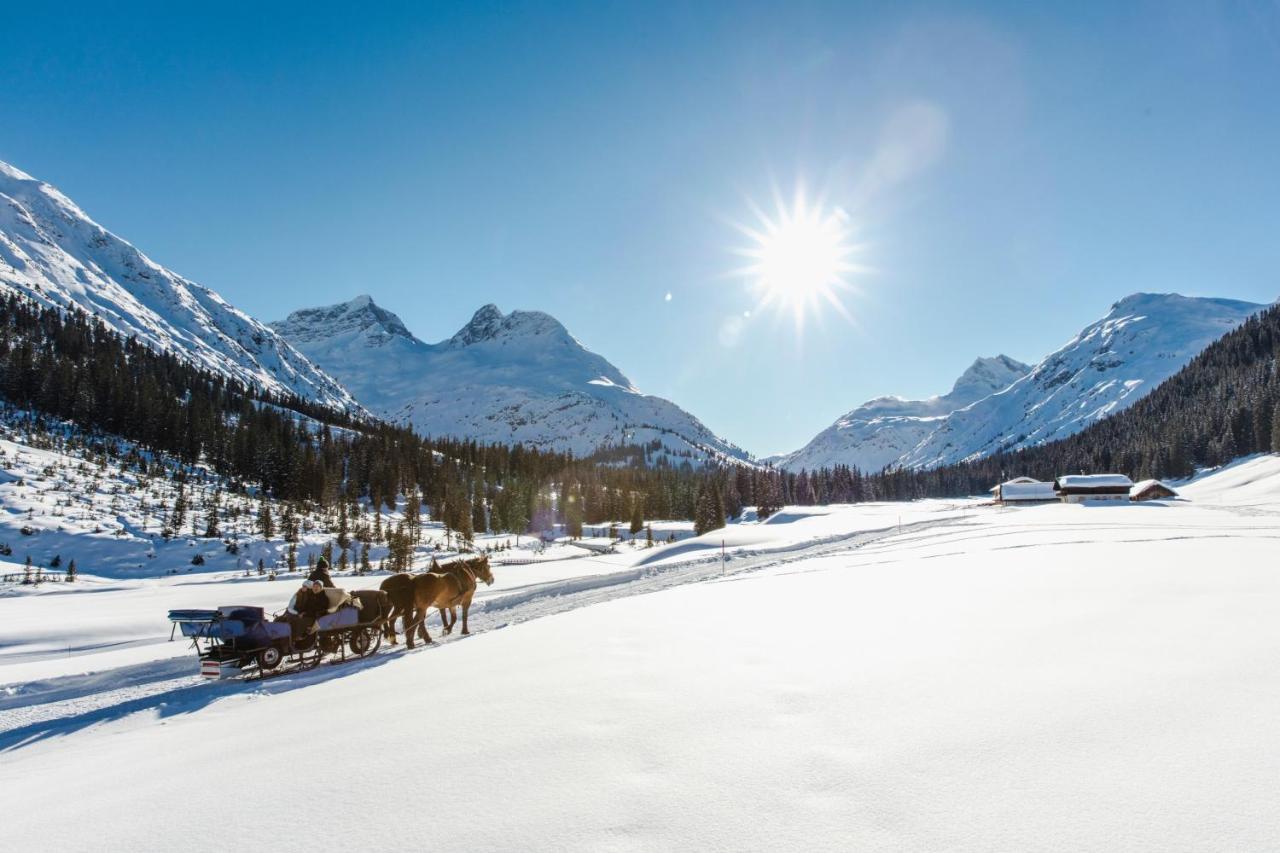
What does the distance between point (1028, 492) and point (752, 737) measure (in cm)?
9077

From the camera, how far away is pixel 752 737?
13.5 ft

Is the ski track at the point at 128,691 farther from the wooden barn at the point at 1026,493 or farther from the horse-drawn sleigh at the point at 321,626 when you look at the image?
the wooden barn at the point at 1026,493

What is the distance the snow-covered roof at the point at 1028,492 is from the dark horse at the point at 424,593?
81.7 meters

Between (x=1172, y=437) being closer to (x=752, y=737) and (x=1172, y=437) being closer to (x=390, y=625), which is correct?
(x=390, y=625)

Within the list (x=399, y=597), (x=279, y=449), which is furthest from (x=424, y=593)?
(x=279, y=449)

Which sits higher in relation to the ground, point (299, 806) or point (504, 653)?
point (299, 806)

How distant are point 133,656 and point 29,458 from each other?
60.3 meters

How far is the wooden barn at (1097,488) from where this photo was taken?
69938 millimetres

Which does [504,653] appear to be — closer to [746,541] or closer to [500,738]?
[500,738]

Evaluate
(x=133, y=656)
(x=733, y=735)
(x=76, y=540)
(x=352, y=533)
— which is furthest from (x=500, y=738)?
(x=352, y=533)

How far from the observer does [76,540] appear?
4053 centimetres

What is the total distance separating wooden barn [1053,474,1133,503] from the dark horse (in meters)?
80.0

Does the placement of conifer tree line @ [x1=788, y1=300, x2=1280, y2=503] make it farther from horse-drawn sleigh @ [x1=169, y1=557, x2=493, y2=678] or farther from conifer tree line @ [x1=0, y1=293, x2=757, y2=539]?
horse-drawn sleigh @ [x1=169, y1=557, x2=493, y2=678]

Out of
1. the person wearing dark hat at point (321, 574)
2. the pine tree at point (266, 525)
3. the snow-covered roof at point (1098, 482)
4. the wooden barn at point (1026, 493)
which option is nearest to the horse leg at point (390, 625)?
the person wearing dark hat at point (321, 574)
